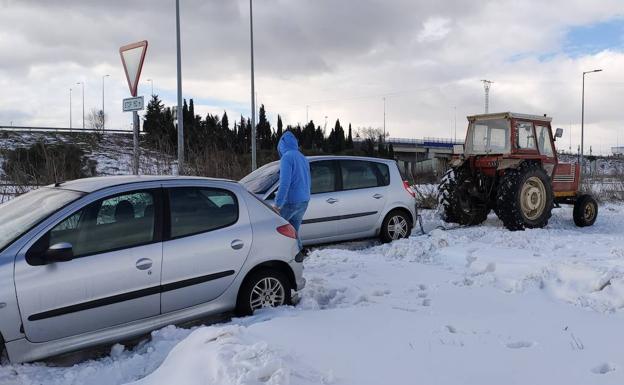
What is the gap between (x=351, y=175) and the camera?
9.44m

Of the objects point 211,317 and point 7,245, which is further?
point 211,317

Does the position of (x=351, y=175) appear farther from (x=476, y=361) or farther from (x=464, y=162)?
(x=476, y=361)

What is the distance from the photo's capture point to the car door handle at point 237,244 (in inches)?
204

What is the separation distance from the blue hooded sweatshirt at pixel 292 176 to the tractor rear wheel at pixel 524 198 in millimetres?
5375

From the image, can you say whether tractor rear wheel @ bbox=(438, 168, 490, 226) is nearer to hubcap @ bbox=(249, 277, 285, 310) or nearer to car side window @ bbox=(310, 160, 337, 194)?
car side window @ bbox=(310, 160, 337, 194)

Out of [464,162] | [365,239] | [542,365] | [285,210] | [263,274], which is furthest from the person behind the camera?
[464,162]

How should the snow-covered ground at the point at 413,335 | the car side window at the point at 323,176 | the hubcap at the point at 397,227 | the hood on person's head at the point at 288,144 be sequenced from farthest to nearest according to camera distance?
the hubcap at the point at 397,227, the car side window at the point at 323,176, the hood on person's head at the point at 288,144, the snow-covered ground at the point at 413,335

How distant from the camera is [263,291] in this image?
213 inches

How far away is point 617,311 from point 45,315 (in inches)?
193

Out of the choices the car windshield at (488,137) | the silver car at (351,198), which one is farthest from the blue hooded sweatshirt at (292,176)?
the car windshield at (488,137)

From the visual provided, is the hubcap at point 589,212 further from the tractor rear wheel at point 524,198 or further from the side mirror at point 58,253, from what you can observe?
the side mirror at point 58,253

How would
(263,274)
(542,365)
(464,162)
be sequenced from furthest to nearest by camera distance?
(464,162)
(263,274)
(542,365)

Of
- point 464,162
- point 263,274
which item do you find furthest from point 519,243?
point 263,274

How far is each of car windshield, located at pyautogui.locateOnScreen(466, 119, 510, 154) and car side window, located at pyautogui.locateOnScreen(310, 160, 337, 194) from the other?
15.1ft
